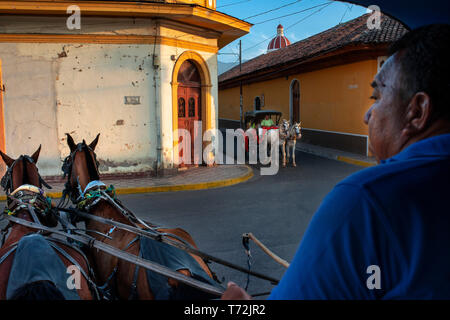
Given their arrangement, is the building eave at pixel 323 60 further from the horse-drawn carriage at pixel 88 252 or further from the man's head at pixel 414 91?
the man's head at pixel 414 91

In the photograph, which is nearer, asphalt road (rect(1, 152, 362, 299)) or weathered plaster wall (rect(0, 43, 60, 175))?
asphalt road (rect(1, 152, 362, 299))

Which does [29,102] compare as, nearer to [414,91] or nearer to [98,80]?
[98,80]

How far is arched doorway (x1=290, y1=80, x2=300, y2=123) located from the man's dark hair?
20.9 m

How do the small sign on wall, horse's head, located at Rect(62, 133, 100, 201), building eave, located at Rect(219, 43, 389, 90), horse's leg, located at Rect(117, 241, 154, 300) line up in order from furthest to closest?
building eave, located at Rect(219, 43, 389, 90)
the small sign on wall
horse's head, located at Rect(62, 133, 100, 201)
horse's leg, located at Rect(117, 241, 154, 300)

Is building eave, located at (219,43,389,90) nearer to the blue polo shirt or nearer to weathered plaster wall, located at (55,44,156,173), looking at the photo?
weathered plaster wall, located at (55,44,156,173)

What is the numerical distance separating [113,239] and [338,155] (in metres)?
13.4

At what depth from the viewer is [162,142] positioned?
37.1 ft

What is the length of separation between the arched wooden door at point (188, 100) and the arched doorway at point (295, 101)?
10055 millimetres

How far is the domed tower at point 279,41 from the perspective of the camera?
144 ft

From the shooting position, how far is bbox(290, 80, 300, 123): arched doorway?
2156 centimetres

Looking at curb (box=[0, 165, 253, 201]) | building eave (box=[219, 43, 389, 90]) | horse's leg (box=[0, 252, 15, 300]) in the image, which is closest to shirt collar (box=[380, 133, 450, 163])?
horse's leg (box=[0, 252, 15, 300])

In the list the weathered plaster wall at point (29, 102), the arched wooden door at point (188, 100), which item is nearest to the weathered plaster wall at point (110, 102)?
the weathered plaster wall at point (29, 102)

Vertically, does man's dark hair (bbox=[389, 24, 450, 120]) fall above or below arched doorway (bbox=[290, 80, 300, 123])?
below
